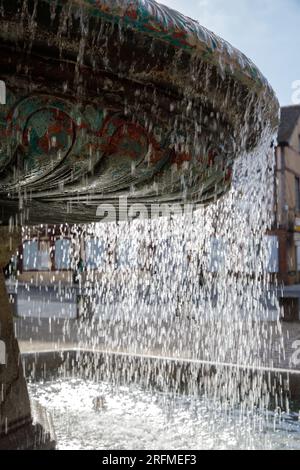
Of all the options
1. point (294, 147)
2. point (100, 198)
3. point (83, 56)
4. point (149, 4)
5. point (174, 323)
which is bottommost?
point (174, 323)

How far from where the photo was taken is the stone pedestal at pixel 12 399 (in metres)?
2.18

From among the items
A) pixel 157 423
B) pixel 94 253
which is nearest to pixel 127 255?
pixel 94 253

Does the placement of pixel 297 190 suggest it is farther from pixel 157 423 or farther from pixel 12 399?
pixel 12 399

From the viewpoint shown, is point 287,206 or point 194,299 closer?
point 194,299

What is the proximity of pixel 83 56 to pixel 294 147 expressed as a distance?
2215cm

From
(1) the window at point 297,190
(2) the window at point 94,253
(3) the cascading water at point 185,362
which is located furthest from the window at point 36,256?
(1) the window at point 297,190

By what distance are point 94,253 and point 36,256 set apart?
638cm

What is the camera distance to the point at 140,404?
11.0 ft

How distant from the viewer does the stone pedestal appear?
2178 mm

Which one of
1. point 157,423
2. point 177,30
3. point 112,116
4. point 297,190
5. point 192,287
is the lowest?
point 157,423

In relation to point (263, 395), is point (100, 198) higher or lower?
higher

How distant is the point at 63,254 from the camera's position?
2233 centimetres

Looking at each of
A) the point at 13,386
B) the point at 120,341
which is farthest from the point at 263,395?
the point at 120,341

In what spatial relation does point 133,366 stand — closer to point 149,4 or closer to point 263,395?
point 263,395
